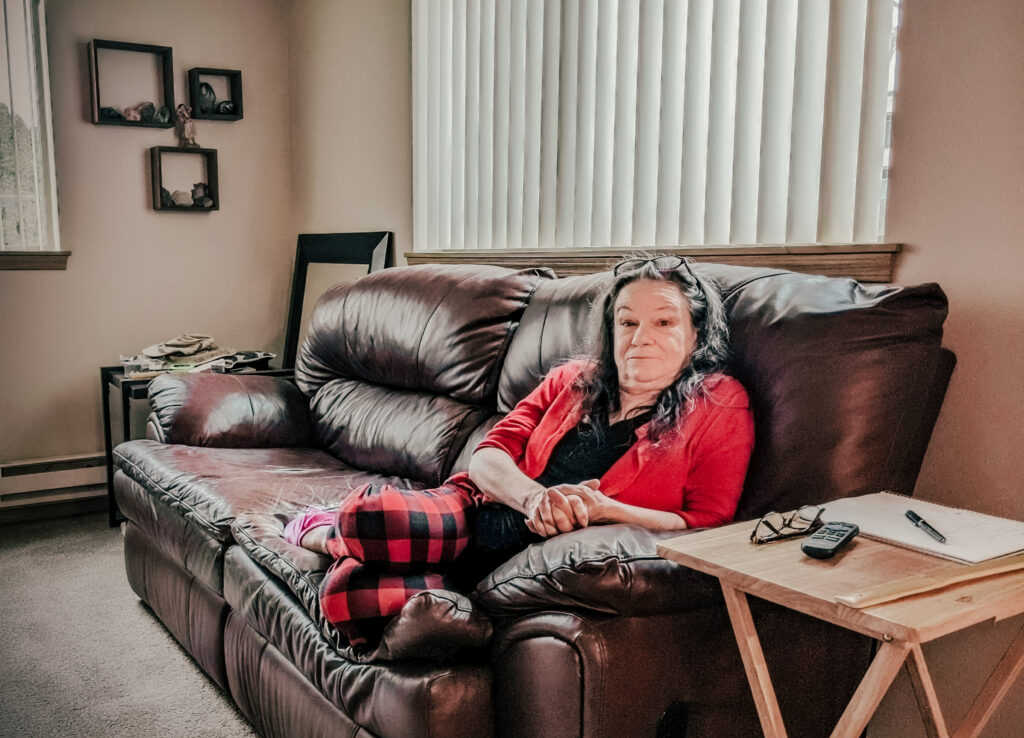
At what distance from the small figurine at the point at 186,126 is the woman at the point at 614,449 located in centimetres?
274

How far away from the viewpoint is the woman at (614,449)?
155 centimetres

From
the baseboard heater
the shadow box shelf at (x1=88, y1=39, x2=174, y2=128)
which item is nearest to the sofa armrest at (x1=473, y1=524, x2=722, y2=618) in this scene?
the baseboard heater

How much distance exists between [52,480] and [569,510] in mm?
3130

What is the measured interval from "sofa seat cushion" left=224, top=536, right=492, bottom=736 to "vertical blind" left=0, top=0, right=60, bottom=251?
8.19ft

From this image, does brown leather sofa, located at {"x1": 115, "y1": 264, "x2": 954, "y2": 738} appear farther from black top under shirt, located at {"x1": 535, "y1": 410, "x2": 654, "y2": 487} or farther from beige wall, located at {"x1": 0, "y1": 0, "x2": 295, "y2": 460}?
beige wall, located at {"x1": 0, "y1": 0, "x2": 295, "y2": 460}

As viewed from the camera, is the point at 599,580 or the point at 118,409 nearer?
the point at 599,580

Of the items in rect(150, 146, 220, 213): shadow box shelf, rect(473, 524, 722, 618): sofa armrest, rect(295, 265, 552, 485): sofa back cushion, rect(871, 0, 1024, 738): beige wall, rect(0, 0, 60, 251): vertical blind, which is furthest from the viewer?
rect(150, 146, 220, 213): shadow box shelf

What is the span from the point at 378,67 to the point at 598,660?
3.06 m

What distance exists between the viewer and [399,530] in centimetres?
156

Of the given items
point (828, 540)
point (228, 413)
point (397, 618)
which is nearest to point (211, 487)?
point (228, 413)

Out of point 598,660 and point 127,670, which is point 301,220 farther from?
point 598,660

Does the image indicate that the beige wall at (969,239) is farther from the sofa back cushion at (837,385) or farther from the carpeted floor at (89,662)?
the carpeted floor at (89,662)

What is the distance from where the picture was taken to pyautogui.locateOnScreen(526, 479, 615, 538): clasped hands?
1523 mm

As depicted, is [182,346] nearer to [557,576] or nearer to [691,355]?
[691,355]
